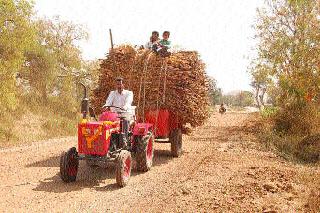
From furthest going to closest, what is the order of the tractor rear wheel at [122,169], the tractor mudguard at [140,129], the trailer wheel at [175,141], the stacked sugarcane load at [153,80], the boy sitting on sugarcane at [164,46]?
1. the trailer wheel at [175,141]
2. the boy sitting on sugarcane at [164,46]
3. the stacked sugarcane load at [153,80]
4. the tractor mudguard at [140,129]
5. the tractor rear wheel at [122,169]

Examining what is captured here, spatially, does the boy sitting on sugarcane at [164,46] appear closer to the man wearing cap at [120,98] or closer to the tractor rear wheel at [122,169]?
the man wearing cap at [120,98]

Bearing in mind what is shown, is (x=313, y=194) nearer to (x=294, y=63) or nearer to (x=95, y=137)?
(x=95, y=137)

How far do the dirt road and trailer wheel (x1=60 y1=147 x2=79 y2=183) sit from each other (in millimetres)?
165

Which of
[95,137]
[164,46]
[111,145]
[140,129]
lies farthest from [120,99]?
[164,46]

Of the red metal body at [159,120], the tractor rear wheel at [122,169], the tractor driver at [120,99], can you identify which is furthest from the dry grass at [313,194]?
the tractor driver at [120,99]

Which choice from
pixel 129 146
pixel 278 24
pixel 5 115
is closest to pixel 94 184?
pixel 129 146

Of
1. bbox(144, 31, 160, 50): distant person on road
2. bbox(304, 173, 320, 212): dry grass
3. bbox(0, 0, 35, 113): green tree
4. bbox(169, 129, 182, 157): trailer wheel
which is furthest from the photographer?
bbox(0, 0, 35, 113): green tree

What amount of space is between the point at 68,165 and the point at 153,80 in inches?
157

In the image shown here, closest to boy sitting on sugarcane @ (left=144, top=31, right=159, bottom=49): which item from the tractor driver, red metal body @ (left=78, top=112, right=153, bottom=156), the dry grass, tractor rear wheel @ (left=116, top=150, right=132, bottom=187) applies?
the tractor driver

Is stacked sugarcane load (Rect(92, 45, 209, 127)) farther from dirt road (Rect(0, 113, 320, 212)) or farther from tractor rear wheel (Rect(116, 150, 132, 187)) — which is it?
tractor rear wheel (Rect(116, 150, 132, 187))

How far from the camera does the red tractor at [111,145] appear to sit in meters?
8.27

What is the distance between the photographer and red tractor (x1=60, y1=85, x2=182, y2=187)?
827 centimetres

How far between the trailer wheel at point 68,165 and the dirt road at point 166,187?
17 cm

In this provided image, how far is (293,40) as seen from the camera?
73.7ft
